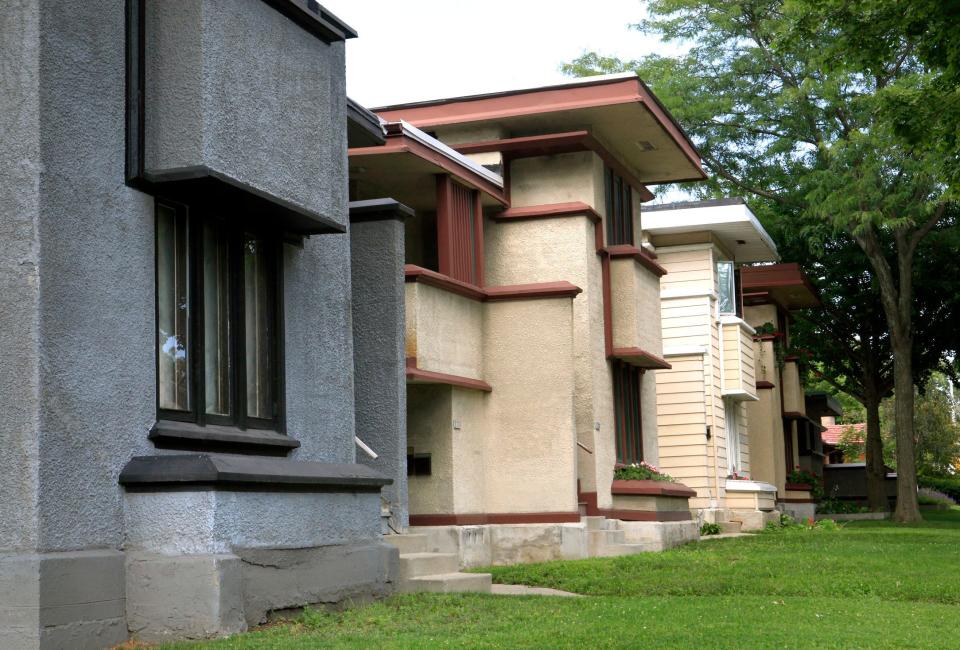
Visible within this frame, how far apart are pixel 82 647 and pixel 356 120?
7447 millimetres

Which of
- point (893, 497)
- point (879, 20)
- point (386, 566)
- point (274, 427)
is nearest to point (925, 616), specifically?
point (386, 566)

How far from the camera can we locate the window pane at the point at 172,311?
395 inches

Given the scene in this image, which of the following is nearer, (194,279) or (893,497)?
(194,279)

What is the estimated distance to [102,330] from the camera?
9.23 meters

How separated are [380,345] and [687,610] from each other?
5.11 m

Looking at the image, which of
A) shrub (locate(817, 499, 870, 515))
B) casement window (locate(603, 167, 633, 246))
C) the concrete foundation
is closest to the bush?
shrub (locate(817, 499, 870, 515))

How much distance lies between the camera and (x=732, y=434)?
99.7 feet

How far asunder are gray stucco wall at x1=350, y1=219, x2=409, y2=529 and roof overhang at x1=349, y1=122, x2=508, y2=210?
2289 millimetres

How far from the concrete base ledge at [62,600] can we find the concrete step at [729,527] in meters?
19.7

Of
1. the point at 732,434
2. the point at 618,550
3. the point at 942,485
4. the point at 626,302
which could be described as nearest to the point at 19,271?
the point at 618,550

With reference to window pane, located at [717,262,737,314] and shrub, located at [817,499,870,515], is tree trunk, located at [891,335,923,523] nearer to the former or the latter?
window pane, located at [717,262,737,314]

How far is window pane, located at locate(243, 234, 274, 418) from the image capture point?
36.7ft

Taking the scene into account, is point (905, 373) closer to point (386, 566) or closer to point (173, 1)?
point (386, 566)

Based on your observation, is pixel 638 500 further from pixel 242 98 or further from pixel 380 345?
pixel 242 98
